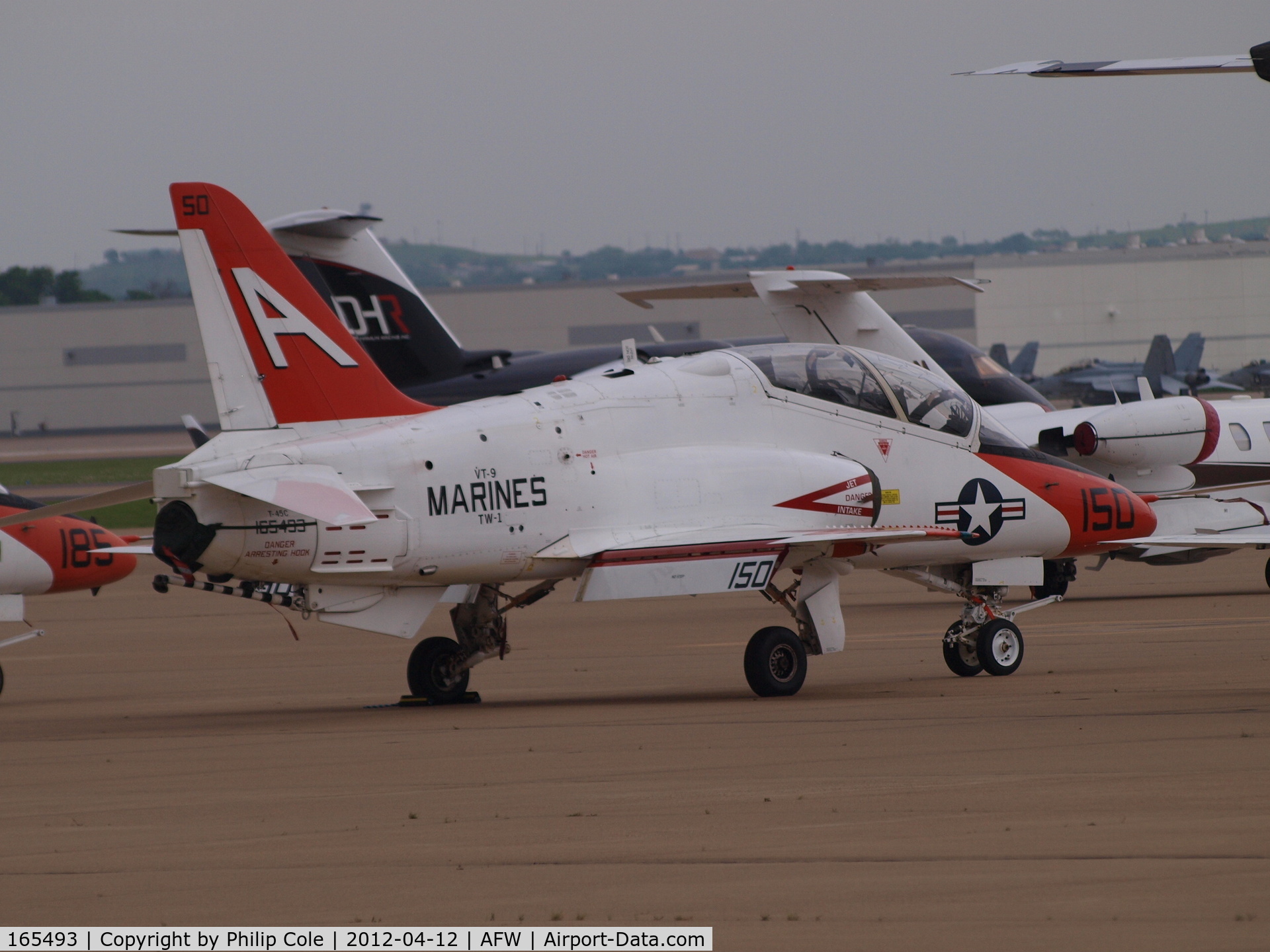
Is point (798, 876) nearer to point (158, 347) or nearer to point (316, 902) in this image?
point (316, 902)

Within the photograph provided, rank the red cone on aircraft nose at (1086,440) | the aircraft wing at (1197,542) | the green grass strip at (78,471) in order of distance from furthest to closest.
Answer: the green grass strip at (78,471), the red cone on aircraft nose at (1086,440), the aircraft wing at (1197,542)

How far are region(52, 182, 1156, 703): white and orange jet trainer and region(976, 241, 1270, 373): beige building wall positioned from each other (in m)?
85.4

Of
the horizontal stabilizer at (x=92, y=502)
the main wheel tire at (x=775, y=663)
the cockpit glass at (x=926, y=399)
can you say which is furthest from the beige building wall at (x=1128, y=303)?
the horizontal stabilizer at (x=92, y=502)

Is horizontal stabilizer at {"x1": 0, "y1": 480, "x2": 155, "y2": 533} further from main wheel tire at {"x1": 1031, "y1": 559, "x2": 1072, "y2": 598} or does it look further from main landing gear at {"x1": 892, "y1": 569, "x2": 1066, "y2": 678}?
main wheel tire at {"x1": 1031, "y1": 559, "x2": 1072, "y2": 598}

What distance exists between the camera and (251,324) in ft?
45.5

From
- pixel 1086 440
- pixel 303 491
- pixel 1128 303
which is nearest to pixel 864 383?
pixel 303 491

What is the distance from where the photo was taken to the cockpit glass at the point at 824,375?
613 inches

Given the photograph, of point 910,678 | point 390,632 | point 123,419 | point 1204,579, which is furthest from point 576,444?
point 123,419

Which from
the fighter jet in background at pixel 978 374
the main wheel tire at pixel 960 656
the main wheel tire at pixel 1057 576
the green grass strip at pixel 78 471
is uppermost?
the fighter jet in background at pixel 978 374

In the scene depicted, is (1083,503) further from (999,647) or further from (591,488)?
(591,488)

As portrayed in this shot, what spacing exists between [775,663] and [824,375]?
111 inches

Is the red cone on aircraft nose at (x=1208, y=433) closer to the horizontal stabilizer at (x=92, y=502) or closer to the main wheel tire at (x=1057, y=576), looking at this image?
the main wheel tire at (x=1057, y=576)

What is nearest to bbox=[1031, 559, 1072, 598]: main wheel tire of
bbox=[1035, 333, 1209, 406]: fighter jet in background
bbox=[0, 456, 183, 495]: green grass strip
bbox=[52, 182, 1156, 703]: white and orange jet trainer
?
bbox=[52, 182, 1156, 703]: white and orange jet trainer

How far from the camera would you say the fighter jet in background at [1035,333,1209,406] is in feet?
254
